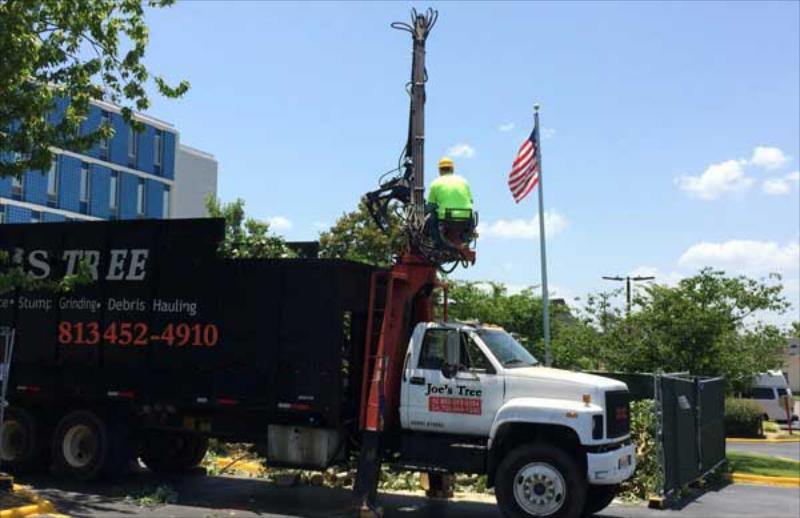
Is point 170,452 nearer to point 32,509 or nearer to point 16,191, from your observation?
point 32,509

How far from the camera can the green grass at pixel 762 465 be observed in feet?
58.6

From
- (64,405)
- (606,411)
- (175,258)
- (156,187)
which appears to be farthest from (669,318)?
(156,187)

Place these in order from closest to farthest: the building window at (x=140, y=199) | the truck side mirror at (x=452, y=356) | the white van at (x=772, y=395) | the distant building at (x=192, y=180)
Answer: the truck side mirror at (x=452, y=356) < the white van at (x=772, y=395) < the building window at (x=140, y=199) < the distant building at (x=192, y=180)

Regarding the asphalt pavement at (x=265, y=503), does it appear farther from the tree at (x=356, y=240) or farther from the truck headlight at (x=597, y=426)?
the tree at (x=356, y=240)

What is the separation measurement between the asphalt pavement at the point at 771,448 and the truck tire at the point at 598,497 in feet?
45.7

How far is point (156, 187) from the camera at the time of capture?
2147 inches

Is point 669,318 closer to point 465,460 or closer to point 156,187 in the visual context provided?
point 465,460

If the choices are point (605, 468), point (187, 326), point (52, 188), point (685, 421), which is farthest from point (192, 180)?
point (605, 468)

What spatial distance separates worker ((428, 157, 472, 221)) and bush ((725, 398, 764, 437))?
22144mm

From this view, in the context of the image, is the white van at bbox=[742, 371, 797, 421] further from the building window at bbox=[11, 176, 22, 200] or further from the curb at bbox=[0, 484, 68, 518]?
the building window at bbox=[11, 176, 22, 200]

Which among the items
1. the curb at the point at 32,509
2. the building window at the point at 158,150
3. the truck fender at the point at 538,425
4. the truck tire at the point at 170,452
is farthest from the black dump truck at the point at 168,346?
the building window at the point at 158,150

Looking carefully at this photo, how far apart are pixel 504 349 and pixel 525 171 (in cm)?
1042

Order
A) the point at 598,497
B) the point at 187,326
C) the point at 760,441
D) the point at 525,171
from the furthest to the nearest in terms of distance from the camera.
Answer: the point at 760,441
the point at 525,171
the point at 187,326
the point at 598,497

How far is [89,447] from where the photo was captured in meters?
12.5
